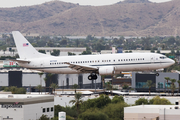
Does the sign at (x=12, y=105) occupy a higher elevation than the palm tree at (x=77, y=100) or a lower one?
higher

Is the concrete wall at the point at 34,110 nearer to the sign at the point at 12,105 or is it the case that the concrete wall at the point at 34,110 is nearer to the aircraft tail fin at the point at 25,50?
the sign at the point at 12,105

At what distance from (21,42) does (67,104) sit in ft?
218

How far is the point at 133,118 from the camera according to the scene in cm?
9444

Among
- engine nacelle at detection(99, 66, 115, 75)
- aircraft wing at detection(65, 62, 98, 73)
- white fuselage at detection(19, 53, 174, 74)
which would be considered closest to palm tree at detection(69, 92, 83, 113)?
white fuselage at detection(19, 53, 174, 74)

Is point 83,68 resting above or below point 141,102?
above

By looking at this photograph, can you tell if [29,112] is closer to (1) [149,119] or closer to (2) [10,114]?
(2) [10,114]

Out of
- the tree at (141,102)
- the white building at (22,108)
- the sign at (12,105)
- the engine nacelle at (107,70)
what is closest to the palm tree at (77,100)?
the tree at (141,102)

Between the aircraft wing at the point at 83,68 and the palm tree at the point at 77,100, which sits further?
the palm tree at the point at 77,100

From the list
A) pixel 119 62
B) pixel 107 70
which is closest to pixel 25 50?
pixel 107 70

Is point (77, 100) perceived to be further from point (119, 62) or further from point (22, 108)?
point (119, 62)

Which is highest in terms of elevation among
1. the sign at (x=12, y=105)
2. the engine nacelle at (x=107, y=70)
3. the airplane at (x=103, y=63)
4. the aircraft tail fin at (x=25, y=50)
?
the aircraft tail fin at (x=25, y=50)

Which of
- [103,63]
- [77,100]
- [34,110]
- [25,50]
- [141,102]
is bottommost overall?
[141,102]

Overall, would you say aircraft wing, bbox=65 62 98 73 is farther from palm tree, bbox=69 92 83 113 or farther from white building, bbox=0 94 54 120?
palm tree, bbox=69 92 83 113

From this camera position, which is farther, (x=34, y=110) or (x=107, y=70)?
(x=34, y=110)
